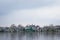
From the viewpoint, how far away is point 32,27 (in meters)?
17.8

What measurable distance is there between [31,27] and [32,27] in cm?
17

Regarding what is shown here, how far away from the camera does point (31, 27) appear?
17.7 metres
